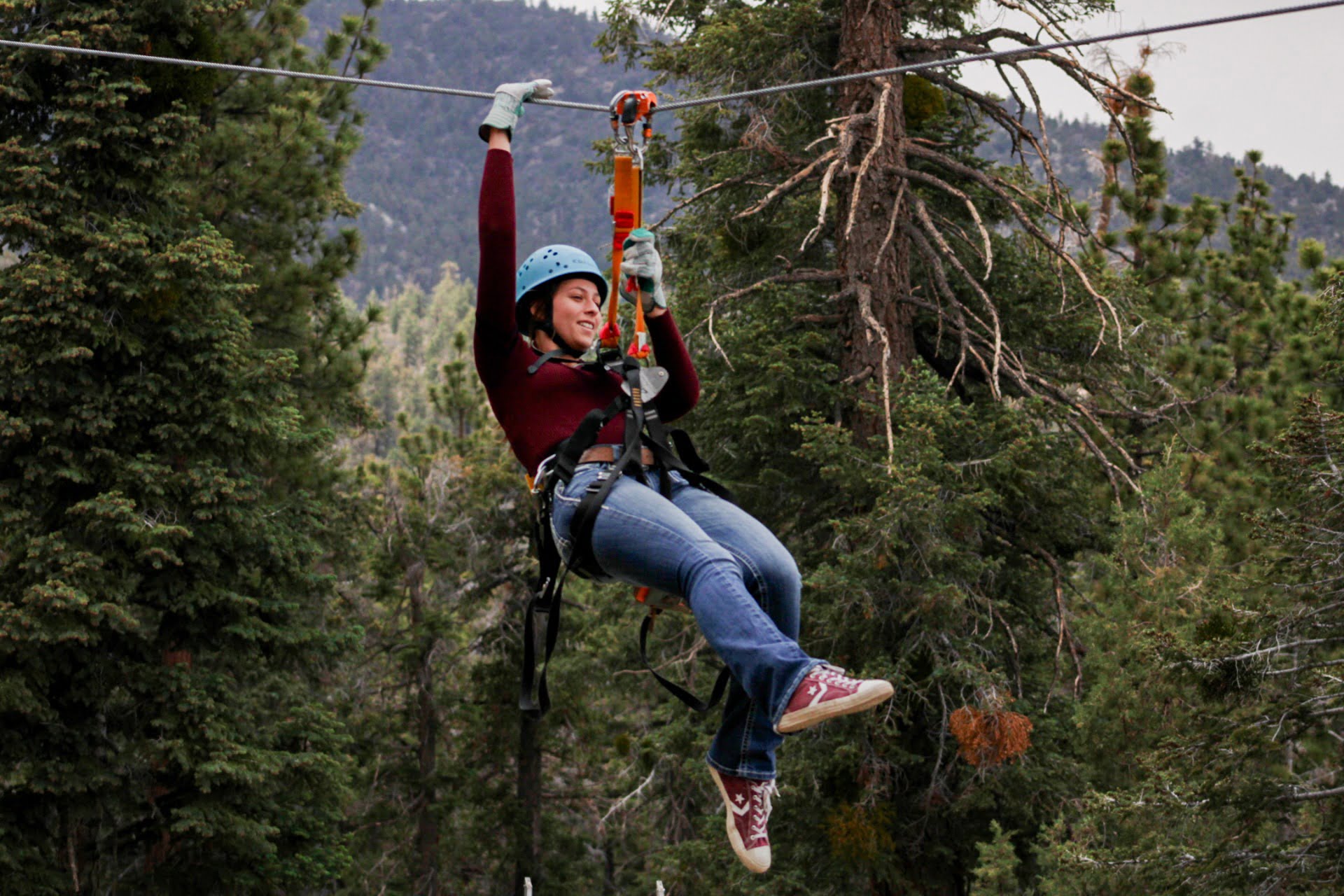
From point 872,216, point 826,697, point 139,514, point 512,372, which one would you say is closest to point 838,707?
point 826,697

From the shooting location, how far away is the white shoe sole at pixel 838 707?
3373 mm

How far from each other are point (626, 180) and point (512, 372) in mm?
880

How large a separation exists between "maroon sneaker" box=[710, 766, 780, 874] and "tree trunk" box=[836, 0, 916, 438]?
645 centimetres

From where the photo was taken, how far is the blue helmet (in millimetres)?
4605

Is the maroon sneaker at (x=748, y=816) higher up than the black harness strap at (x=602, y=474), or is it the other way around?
the black harness strap at (x=602, y=474)

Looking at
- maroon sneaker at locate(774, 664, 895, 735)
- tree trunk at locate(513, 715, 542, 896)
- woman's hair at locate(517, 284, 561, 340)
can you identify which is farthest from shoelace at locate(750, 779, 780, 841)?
tree trunk at locate(513, 715, 542, 896)

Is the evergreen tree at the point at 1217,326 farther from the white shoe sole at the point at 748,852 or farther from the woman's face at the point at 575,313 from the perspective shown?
the white shoe sole at the point at 748,852

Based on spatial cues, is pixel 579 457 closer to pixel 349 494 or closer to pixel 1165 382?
pixel 1165 382

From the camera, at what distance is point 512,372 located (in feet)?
14.4

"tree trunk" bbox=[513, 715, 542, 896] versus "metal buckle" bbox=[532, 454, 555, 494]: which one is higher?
"metal buckle" bbox=[532, 454, 555, 494]

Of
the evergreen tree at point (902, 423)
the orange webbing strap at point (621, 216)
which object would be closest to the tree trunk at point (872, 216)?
the evergreen tree at point (902, 423)

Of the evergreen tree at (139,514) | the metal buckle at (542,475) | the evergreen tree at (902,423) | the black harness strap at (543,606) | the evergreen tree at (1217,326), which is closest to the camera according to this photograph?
the metal buckle at (542,475)

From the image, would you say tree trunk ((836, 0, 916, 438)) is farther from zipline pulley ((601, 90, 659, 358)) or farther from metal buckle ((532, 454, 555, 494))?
metal buckle ((532, 454, 555, 494))

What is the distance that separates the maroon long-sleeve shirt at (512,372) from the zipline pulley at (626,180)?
0.21m
